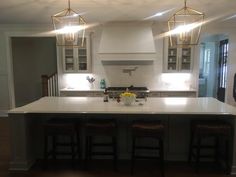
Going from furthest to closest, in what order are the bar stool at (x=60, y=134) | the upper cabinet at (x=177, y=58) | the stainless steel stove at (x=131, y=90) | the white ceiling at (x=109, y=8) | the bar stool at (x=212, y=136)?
the upper cabinet at (x=177, y=58) → the stainless steel stove at (x=131, y=90) → the white ceiling at (x=109, y=8) → the bar stool at (x=60, y=134) → the bar stool at (x=212, y=136)

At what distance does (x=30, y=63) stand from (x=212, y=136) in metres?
5.94

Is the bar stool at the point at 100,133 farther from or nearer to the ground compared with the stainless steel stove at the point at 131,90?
nearer to the ground

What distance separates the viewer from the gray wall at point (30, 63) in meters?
6.99

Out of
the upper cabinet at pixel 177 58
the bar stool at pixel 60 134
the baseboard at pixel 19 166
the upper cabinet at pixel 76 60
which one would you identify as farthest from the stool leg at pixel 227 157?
the upper cabinet at pixel 76 60

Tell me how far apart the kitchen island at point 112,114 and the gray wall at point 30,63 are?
3.97 meters

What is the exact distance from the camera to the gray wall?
6.99 meters

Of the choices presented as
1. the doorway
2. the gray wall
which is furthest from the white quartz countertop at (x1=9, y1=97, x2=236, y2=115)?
the gray wall

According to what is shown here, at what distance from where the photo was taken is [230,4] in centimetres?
387

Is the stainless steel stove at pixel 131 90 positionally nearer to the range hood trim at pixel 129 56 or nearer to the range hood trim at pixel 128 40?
the range hood trim at pixel 129 56

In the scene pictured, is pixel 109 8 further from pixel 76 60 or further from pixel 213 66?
pixel 213 66

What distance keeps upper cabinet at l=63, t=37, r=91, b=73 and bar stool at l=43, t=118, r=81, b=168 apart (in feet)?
8.40

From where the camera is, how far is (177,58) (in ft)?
18.1

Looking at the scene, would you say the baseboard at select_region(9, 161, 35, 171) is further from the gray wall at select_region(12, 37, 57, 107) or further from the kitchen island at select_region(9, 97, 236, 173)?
the gray wall at select_region(12, 37, 57, 107)

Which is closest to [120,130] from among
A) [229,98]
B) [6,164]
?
[6,164]
